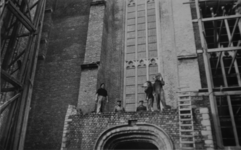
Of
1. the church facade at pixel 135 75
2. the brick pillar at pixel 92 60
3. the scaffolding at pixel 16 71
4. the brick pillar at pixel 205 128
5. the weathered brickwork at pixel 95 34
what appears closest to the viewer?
the brick pillar at pixel 205 128

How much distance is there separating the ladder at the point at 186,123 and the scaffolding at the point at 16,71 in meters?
5.73

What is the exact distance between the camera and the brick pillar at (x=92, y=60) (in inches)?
455

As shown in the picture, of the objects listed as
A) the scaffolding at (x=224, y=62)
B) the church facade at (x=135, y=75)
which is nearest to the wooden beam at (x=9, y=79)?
the church facade at (x=135, y=75)

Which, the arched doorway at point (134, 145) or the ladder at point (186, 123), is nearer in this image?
the ladder at point (186, 123)

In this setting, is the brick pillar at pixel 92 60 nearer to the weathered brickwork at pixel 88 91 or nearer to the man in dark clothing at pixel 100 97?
the weathered brickwork at pixel 88 91

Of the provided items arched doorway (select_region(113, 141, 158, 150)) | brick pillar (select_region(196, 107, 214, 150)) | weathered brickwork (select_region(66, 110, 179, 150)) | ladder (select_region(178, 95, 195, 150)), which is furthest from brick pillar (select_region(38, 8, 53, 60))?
brick pillar (select_region(196, 107, 214, 150))

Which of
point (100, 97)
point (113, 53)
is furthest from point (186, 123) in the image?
point (113, 53)

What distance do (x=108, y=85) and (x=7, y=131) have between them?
197 inches

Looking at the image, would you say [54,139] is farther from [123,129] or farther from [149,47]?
[149,47]

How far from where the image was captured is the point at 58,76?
14.1 m

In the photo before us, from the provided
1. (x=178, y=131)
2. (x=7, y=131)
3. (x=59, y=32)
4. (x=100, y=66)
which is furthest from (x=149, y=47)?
(x=7, y=131)

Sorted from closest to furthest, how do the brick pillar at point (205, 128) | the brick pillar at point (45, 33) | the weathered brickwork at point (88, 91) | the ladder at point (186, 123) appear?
the brick pillar at point (205, 128), the ladder at point (186, 123), the weathered brickwork at point (88, 91), the brick pillar at point (45, 33)

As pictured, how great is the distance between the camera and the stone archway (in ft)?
30.3

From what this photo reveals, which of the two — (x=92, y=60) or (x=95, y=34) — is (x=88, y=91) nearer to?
(x=92, y=60)
